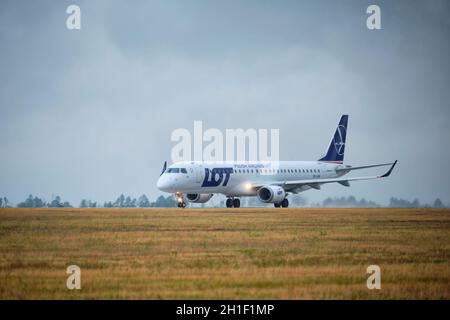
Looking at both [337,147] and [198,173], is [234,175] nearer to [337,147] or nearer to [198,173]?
[198,173]

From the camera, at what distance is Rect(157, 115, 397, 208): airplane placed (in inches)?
2808

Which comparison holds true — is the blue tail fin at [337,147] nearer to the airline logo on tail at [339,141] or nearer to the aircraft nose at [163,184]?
the airline logo on tail at [339,141]

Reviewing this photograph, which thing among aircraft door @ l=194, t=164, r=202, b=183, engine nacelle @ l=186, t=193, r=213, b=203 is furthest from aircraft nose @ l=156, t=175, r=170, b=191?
engine nacelle @ l=186, t=193, r=213, b=203

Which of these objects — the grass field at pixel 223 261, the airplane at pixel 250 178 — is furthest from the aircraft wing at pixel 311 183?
the grass field at pixel 223 261

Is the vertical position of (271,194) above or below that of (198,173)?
below

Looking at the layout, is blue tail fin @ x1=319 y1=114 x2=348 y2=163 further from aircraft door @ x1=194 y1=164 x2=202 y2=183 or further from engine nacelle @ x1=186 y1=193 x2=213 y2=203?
aircraft door @ x1=194 y1=164 x2=202 y2=183

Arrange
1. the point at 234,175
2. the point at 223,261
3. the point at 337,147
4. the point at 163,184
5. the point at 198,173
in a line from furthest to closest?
the point at 337,147 < the point at 234,175 < the point at 198,173 < the point at 163,184 < the point at 223,261

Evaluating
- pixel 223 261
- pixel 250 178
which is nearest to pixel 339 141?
pixel 250 178

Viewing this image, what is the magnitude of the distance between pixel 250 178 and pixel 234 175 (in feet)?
9.56

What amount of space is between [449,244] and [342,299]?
12.6m

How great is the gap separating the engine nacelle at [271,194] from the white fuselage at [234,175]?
2.76 ft

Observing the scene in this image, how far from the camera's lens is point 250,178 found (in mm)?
78562

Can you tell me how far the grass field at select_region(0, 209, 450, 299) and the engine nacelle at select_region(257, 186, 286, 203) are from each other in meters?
37.7

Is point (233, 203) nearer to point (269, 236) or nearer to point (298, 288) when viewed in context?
point (269, 236)
